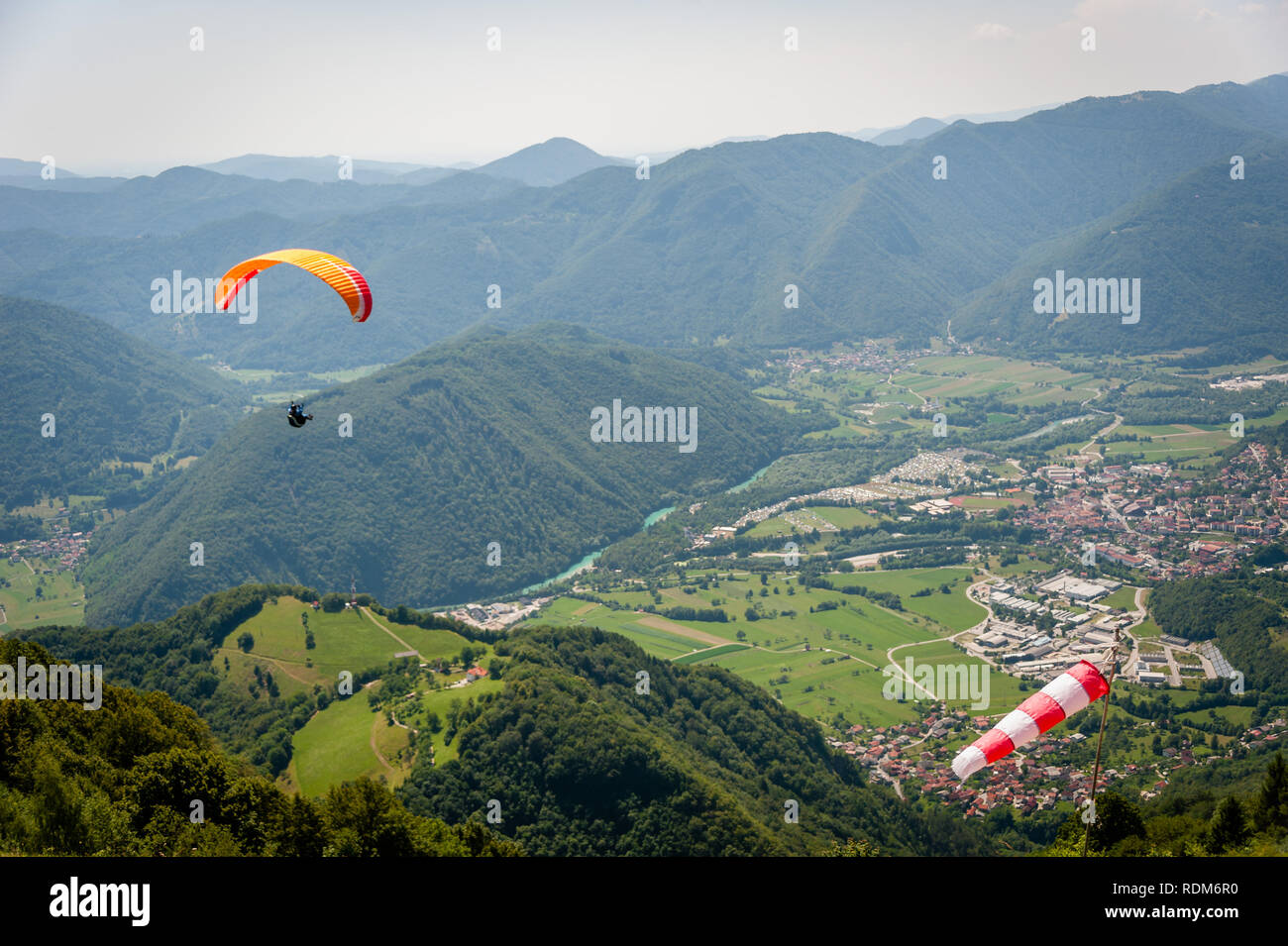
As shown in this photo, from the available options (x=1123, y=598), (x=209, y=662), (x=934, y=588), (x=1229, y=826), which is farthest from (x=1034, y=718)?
(x=934, y=588)

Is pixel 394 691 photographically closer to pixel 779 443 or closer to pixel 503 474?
pixel 503 474

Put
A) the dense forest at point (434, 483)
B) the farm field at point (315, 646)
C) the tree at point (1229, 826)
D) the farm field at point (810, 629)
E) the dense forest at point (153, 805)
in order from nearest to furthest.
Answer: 1. the dense forest at point (153, 805)
2. the tree at point (1229, 826)
3. the farm field at point (315, 646)
4. the farm field at point (810, 629)
5. the dense forest at point (434, 483)

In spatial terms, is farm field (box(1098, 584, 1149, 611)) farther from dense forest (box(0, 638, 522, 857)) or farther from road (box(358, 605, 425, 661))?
dense forest (box(0, 638, 522, 857))

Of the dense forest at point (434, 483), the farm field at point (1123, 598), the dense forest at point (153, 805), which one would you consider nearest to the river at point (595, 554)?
the dense forest at point (434, 483)

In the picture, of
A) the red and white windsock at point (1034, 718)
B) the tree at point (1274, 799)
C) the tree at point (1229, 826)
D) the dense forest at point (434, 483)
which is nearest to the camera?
the red and white windsock at point (1034, 718)

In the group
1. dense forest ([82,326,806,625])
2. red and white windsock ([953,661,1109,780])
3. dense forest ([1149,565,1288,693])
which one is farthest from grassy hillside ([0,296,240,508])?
red and white windsock ([953,661,1109,780])

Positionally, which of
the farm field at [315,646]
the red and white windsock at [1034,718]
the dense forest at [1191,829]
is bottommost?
the farm field at [315,646]

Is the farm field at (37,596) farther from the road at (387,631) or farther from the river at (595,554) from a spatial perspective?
the road at (387,631)
